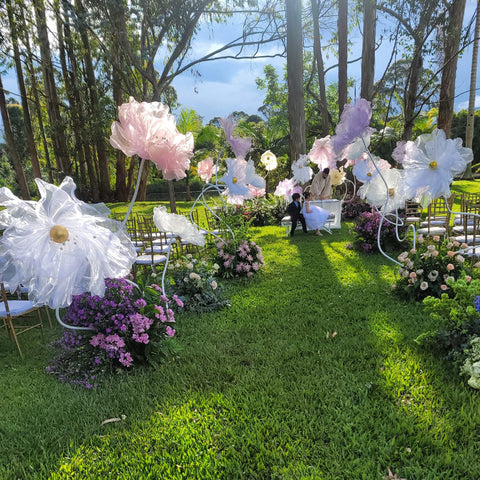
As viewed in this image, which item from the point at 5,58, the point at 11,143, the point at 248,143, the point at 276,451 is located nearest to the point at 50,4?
the point at 5,58

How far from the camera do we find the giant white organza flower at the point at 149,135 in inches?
112

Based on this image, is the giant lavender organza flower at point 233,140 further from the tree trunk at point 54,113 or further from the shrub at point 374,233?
the tree trunk at point 54,113

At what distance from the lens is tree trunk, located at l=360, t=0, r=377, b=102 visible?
12000mm

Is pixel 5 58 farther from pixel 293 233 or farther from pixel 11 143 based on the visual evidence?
pixel 293 233

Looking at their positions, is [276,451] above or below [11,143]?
below

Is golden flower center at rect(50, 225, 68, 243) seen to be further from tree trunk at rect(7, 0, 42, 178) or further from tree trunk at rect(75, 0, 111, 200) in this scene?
tree trunk at rect(75, 0, 111, 200)

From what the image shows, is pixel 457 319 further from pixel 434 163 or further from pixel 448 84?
pixel 448 84

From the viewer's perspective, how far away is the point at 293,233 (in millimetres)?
9344

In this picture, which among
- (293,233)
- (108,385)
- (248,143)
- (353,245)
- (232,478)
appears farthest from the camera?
(293,233)

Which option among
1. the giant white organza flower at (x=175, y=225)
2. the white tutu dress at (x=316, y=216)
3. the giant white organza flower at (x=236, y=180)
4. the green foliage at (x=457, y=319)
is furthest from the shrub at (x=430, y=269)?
the white tutu dress at (x=316, y=216)

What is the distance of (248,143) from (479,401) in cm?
424

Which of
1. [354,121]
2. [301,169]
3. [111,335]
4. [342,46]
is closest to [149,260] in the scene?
[111,335]

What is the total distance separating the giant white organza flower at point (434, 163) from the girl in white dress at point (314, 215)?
221 inches

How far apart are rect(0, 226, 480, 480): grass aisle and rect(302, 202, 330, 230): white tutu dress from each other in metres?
5.35
